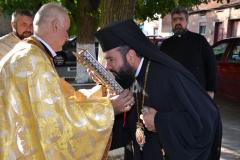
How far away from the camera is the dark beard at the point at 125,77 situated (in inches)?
113

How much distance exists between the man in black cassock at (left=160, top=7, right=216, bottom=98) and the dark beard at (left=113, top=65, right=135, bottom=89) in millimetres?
2293

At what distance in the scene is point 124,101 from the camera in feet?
9.55

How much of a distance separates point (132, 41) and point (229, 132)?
607 centimetres

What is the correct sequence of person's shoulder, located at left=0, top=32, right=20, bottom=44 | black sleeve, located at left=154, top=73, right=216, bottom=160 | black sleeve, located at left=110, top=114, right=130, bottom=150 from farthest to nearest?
person's shoulder, located at left=0, top=32, right=20, bottom=44 < black sleeve, located at left=110, top=114, right=130, bottom=150 < black sleeve, located at left=154, top=73, right=216, bottom=160

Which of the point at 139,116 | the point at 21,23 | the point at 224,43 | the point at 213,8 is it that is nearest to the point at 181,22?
the point at 21,23

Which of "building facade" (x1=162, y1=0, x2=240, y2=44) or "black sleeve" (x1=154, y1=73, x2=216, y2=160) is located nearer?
"black sleeve" (x1=154, y1=73, x2=216, y2=160)

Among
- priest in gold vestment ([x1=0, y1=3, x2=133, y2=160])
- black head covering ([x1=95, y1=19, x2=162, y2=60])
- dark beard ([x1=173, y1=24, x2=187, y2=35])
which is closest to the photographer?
black head covering ([x1=95, y1=19, x2=162, y2=60])

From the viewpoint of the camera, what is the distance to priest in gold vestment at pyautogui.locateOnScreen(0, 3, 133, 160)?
289cm

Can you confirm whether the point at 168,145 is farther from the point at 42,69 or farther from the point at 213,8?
the point at 213,8

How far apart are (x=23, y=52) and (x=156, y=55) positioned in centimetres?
96

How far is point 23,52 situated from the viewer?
2.99 metres

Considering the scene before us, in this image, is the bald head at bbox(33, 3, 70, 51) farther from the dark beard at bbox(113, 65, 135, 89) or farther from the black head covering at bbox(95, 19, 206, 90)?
the dark beard at bbox(113, 65, 135, 89)

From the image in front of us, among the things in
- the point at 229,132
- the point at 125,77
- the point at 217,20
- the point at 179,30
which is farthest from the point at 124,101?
the point at 217,20

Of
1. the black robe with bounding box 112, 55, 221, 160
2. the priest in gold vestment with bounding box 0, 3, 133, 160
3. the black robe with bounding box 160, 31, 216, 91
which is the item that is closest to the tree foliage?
the black robe with bounding box 160, 31, 216, 91
